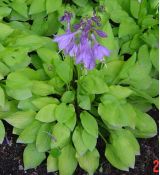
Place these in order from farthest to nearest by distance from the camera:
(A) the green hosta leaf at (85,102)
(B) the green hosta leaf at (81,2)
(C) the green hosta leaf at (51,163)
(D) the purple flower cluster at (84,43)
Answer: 1. (B) the green hosta leaf at (81,2)
2. (C) the green hosta leaf at (51,163)
3. (A) the green hosta leaf at (85,102)
4. (D) the purple flower cluster at (84,43)

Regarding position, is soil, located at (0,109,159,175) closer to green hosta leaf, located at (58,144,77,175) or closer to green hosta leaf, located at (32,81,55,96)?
green hosta leaf, located at (58,144,77,175)

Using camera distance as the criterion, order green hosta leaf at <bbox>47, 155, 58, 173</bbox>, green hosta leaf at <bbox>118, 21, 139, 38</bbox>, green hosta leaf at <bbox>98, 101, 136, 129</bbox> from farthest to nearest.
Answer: green hosta leaf at <bbox>118, 21, 139, 38</bbox>
green hosta leaf at <bbox>47, 155, 58, 173</bbox>
green hosta leaf at <bbox>98, 101, 136, 129</bbox>

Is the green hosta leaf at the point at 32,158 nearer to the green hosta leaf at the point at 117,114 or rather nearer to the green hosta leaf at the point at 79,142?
the green hosta leaf at the point at 79,142

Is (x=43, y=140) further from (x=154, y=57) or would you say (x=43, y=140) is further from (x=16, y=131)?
(x=154, y=57)

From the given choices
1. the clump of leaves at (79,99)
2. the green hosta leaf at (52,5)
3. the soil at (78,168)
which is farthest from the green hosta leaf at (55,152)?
the green hosta leaf at (52,5)

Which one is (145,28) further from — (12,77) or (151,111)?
(12,77)

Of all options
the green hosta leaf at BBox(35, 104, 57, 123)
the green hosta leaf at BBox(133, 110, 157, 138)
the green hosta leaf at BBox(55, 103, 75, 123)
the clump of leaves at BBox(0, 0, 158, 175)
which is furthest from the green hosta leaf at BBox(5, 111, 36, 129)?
the green hosta leaf at BBox(133, 110, 157, 138)

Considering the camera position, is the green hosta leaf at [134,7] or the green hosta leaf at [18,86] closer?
the green hosta leaf at [18,86]

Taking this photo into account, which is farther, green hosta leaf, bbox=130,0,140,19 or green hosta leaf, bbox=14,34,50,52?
green hosta leaf, bbox=130,0,140,19
